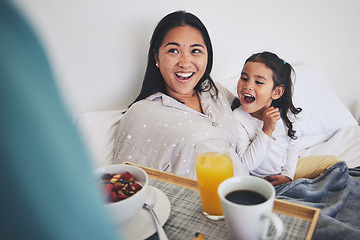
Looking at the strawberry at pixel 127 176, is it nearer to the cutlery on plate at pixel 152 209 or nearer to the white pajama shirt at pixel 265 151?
the cutlery on plate at pixel 152 209

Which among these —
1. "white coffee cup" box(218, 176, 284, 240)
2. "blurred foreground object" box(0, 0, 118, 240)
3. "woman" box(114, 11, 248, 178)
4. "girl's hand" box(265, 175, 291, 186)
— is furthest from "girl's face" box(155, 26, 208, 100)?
"blurred foreground object" box(0, 0, 118, 240)

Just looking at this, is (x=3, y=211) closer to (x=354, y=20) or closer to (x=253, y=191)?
(x=253, y=191)

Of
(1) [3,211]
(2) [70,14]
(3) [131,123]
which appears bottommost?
(3) [131,123]

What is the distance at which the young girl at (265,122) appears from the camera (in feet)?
4.45

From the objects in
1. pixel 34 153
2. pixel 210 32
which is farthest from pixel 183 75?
pixel 34 153

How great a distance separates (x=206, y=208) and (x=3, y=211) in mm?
574

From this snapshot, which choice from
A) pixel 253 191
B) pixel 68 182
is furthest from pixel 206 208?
pixel 68 182

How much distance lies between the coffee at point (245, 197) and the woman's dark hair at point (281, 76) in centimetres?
A: 93

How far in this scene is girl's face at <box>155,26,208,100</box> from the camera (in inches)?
51.9

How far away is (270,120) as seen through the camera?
1.37m

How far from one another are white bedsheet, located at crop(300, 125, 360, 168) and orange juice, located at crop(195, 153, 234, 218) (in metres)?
1.19

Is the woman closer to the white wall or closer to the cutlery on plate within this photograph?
the white wall

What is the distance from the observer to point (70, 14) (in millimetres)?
1226

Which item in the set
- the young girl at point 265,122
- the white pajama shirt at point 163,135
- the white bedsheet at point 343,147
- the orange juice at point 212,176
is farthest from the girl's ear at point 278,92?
the orange juice at point 212,176
